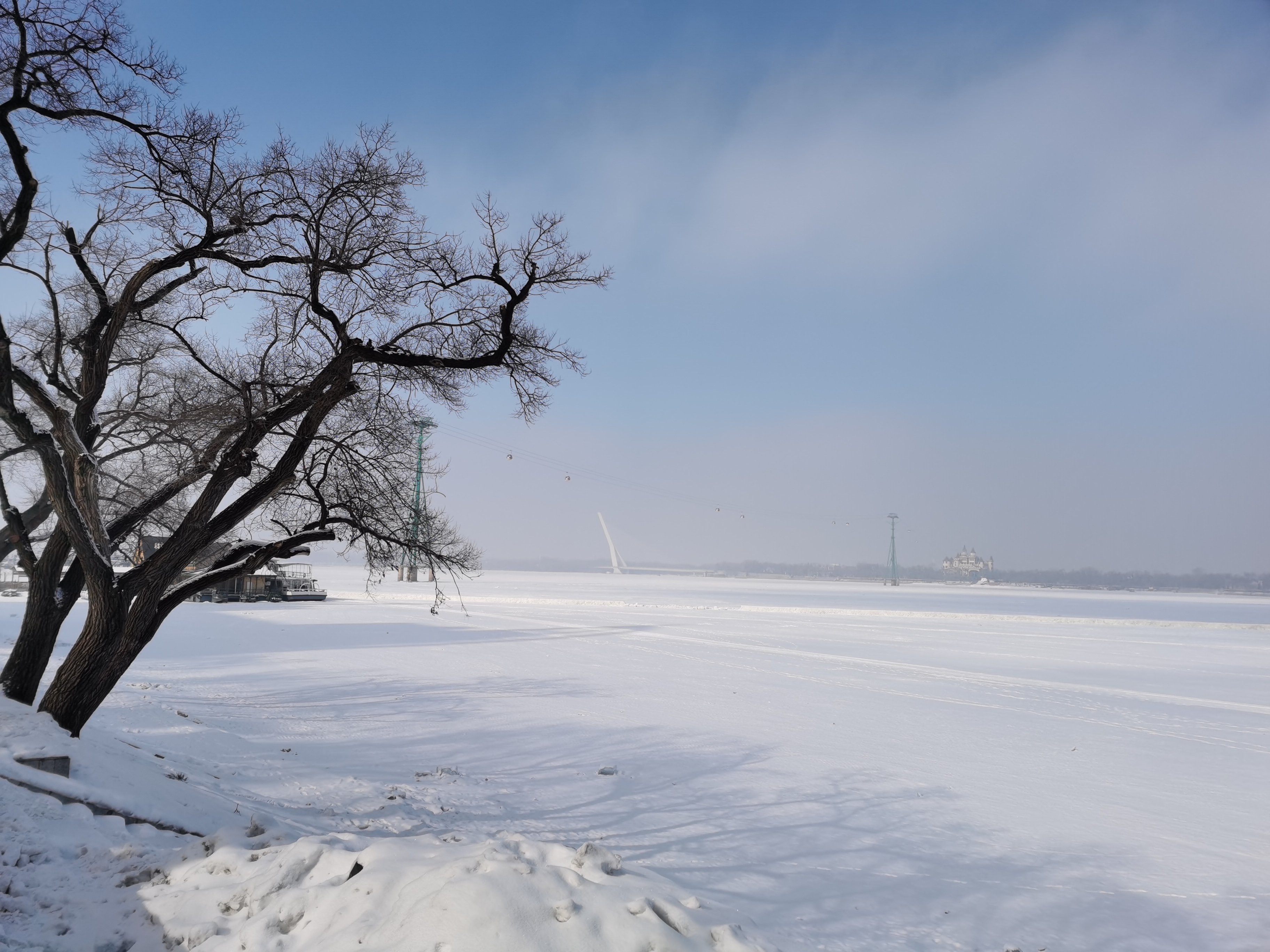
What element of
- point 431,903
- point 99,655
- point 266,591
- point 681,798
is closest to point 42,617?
point 99,655

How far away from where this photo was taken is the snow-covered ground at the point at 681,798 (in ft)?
14.0

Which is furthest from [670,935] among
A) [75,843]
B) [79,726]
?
[79,726]

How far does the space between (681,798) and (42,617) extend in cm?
681

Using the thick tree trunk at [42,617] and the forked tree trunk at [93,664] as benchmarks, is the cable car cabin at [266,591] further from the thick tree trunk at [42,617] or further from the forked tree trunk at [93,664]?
the forked tree trunk at [93,664]

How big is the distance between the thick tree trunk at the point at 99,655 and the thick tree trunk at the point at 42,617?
0.84m

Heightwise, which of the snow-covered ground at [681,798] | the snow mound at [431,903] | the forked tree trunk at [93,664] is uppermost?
the forked tree trunk at [93,664]

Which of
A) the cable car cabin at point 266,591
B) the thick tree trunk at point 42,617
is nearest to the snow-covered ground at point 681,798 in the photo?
the thick tree trunk at point 42,617

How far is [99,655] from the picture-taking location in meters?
7.06

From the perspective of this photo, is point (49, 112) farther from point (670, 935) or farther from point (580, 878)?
point (670, 935)

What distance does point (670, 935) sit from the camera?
3.51m

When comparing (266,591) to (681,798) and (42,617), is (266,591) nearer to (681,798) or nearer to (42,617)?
(42,617)

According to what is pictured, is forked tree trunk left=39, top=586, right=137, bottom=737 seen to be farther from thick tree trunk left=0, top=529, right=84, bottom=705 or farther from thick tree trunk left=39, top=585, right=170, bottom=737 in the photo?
thick tree trunk left=0, top=529, right=84, bottom=705

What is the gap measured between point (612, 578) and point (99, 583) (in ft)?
362

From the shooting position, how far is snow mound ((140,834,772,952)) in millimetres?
3492
